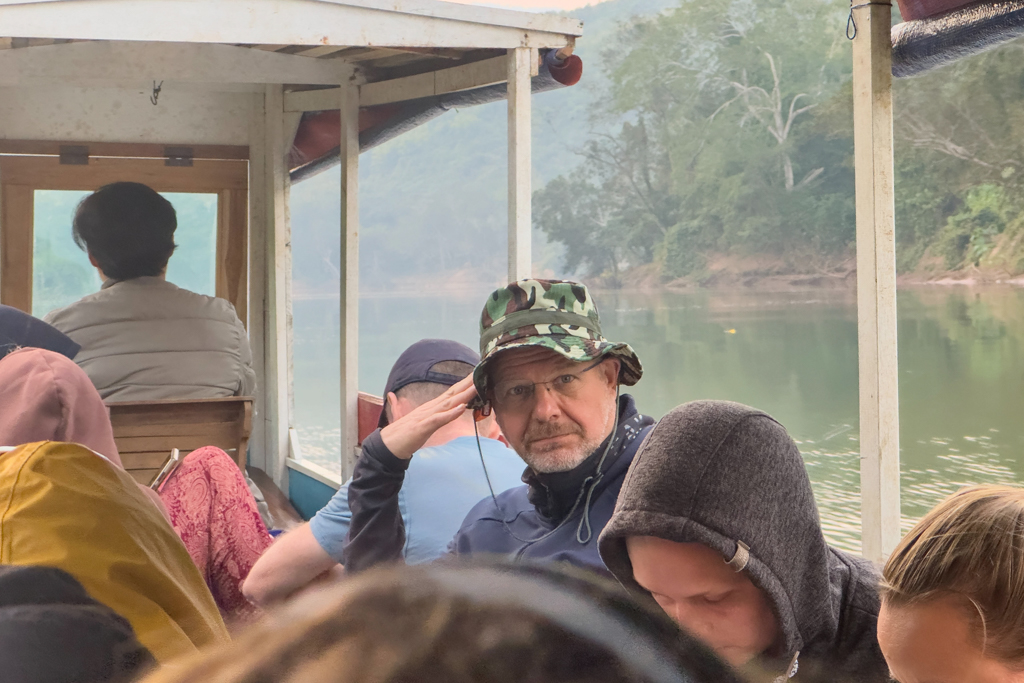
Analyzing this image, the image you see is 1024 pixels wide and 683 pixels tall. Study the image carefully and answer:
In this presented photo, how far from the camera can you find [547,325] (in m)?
2.15

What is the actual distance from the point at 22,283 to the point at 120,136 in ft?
3.58

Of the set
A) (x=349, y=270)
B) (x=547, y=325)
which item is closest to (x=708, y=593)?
(x=547, y=325)

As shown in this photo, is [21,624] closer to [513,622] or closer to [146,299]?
[513,622]

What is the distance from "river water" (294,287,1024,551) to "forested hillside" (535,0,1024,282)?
5.97 feet

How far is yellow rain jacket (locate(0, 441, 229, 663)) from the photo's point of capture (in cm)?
92

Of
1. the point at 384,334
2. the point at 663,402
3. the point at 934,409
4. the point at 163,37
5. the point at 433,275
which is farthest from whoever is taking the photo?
the point at 384,334

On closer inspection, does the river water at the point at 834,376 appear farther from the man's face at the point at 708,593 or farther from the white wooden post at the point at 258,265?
the man's face at the point at 708,593

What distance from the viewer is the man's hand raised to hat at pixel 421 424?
2.21 metres

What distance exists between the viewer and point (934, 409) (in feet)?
79.8

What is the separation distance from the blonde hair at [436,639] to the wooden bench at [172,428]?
3723 millimetres

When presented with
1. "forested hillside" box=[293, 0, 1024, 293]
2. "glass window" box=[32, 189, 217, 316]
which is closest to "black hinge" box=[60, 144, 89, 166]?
"glass window" box=[32, 189, 217, 316]

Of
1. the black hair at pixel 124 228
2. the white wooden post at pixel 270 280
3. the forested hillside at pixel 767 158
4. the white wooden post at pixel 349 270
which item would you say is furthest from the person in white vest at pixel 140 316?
the forested hillside at pixel 767 158

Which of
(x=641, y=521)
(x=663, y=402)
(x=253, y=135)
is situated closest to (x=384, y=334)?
(x=663, y=402)

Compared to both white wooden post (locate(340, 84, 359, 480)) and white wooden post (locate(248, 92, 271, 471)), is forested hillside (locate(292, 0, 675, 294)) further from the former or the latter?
white wooden post (locate(340, 84, 359, 480))
